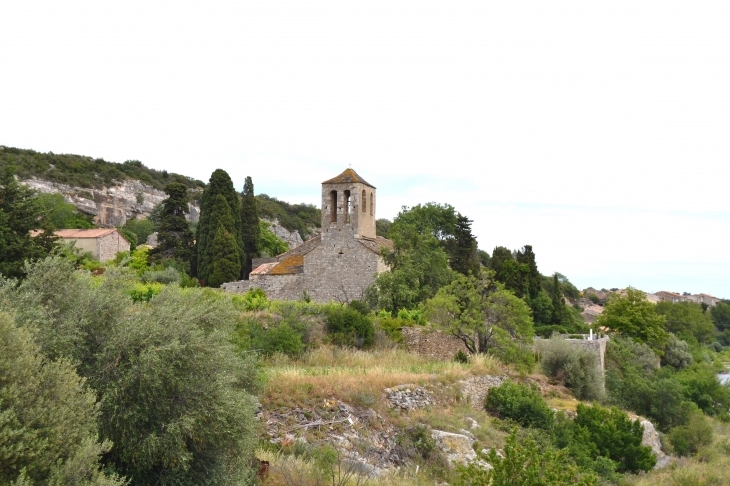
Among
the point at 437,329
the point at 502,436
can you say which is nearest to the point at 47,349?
the point at 502,436

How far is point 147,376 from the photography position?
311 inches

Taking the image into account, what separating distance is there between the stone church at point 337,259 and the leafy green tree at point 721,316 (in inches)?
3092

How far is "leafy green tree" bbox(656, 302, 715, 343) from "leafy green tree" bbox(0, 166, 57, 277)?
55347mm

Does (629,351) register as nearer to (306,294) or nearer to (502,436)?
(306,294)

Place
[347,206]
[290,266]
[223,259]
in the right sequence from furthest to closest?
[223,259]
[290,266]
[347,206]

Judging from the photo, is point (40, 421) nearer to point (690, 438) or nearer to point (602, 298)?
point (690, 438)

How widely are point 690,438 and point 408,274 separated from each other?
13.1 meters

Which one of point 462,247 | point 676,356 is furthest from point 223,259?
point 676,356

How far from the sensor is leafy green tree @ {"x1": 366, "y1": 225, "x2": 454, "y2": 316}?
26.9 metres

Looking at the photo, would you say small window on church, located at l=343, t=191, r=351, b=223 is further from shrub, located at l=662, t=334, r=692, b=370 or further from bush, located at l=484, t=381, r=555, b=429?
shrub, located at l=662, t=334, r=692, b=370

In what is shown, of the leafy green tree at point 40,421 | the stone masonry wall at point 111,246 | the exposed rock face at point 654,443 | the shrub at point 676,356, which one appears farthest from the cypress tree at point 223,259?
the shrub at point 676,356

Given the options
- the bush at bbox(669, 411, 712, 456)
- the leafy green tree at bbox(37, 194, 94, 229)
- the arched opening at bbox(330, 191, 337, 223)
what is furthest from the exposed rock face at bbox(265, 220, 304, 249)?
the bush at bbox(669, 411, 712, 456)

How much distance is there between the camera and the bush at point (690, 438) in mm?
→ 24500

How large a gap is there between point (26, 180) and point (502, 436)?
2410 inches
